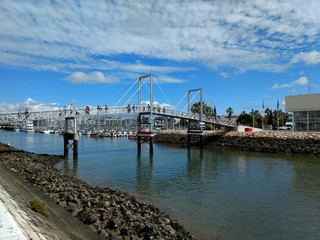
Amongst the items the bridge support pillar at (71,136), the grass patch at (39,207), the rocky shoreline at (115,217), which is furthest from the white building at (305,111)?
the grass patch at (39,207)

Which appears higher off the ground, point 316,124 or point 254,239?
point 316,124

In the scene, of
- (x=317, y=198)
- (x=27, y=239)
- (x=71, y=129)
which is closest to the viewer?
(x=27, y=239)

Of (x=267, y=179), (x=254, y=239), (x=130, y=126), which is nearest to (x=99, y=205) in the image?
(x=254, y=239)

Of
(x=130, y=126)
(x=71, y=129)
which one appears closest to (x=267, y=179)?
(x=71, y=129)

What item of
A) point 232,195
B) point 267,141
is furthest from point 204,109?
point 232,195

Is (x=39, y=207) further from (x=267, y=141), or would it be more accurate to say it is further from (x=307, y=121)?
(x=307, y=121)

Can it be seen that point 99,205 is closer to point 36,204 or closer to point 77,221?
point 77,221

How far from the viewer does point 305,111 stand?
65.2m

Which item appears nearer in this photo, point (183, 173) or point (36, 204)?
point (36, 204)

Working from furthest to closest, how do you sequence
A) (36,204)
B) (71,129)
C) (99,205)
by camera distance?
1. (71,129)
2. (99,205)
3. (36,204)

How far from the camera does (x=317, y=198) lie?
20938 millimetres

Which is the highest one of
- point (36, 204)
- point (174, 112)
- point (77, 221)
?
point (174, 112)

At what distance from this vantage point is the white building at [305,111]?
63.2 metres

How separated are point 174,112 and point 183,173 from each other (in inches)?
1257
